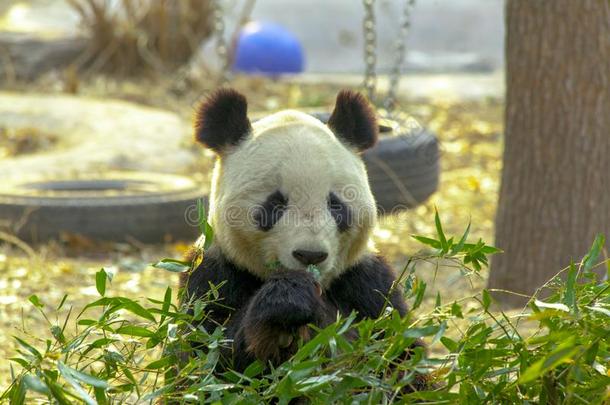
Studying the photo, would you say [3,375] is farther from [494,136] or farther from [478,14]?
[478,14]

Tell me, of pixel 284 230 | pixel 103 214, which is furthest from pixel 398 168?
pixel 284 230

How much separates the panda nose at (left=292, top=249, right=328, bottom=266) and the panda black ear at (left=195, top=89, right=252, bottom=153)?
565mm

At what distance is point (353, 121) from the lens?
345cm

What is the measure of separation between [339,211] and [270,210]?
0.22 meters

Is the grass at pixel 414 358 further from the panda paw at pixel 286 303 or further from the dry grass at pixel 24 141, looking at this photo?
the dry grass at pixel 24 141

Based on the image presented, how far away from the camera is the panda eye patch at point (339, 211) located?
3119 mm

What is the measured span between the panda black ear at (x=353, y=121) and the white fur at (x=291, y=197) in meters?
0.15

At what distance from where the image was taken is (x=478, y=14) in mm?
18719

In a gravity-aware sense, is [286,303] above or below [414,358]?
above

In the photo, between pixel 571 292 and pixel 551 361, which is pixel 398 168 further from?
pixel 551 361

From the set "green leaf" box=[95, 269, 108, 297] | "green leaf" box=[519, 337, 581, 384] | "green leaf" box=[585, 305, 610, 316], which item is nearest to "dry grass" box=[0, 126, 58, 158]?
"green leaf" box=[95, 269, 108, 297]

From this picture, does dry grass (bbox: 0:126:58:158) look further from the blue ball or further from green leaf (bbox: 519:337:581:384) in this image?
green leaf (bbox: 519:337:581:384)

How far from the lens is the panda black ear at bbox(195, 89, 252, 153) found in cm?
335

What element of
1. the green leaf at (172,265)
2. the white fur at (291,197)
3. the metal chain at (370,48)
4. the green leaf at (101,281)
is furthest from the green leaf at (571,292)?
the metal chain at (370,48)
